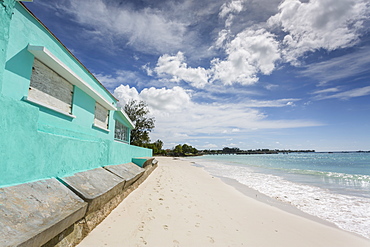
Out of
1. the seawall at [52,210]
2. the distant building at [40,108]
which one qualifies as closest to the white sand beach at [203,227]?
the seawall at [52,210]

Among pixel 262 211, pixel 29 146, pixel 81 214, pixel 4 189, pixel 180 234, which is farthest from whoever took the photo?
pixel 262 211

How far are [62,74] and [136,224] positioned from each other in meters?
4.88

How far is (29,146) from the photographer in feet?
9.16

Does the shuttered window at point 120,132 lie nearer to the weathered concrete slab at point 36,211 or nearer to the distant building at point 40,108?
the distant building at point 40,108

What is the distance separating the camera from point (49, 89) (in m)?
5.31

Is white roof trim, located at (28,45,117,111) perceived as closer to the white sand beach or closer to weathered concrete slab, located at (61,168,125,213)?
weathered concrete slab, located at (61,168,125,213)

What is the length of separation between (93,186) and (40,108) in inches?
102

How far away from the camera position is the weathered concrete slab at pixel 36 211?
75.2 inches

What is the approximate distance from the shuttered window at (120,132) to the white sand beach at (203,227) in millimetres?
7238

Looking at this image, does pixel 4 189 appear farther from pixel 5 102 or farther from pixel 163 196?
pixel 163 196

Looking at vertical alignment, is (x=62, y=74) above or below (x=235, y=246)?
above

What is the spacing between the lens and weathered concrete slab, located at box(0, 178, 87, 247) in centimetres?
191

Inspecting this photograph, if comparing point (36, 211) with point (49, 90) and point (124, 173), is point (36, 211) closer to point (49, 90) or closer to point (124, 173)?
point (49, 90)

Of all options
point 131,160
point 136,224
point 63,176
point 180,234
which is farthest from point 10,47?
point 131,160
